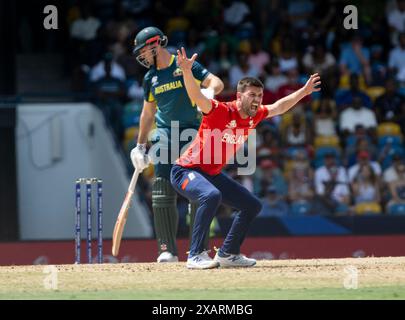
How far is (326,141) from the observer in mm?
18125

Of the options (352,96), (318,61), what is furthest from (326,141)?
(318,61)

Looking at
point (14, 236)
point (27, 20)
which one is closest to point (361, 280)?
point (14, 236)

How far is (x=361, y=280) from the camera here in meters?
10.5

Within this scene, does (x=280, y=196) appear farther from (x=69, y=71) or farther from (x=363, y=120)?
(x=69, y=71)

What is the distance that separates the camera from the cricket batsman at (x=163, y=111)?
12.0 m

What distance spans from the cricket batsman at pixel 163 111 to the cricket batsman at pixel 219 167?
88 centimetres

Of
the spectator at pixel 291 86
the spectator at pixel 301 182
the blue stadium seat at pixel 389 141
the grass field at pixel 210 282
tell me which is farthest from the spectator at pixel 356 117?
the grass field at pixel 210 282

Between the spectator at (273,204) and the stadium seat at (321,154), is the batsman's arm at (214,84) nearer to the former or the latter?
the spectator at (273,204)

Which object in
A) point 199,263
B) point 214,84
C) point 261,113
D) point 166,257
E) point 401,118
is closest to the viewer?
point 199,263

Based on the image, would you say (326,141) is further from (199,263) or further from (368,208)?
(199,263)

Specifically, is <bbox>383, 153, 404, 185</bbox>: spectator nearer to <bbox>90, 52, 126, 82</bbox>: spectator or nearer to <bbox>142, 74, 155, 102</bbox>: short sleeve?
<bbox>90, 52, 126, 82</bbox>: spectator

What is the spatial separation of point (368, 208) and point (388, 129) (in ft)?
5.36

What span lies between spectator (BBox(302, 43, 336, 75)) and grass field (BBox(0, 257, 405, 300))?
25.4ft

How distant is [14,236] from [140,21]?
469 centimetres
